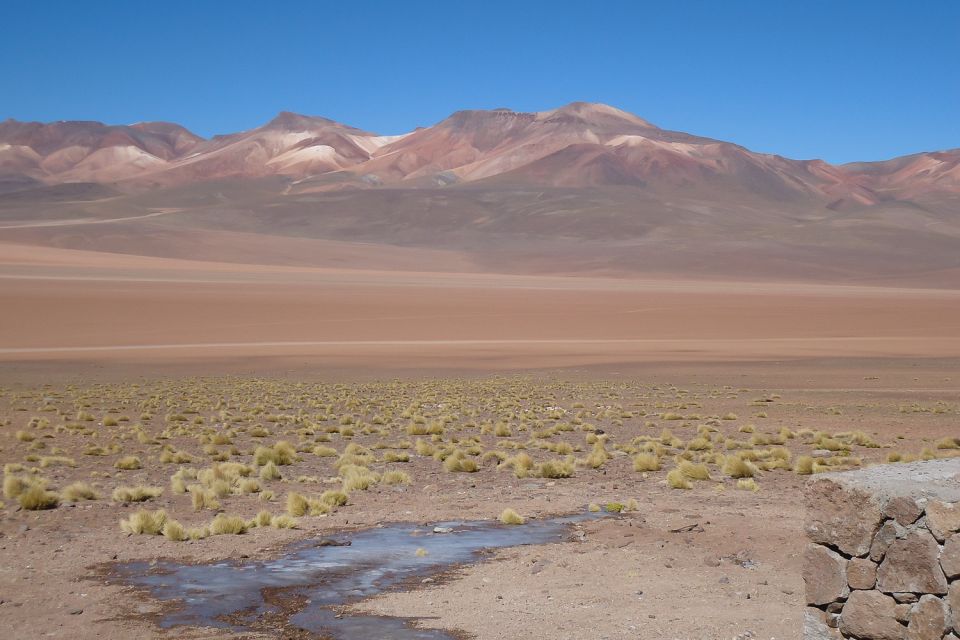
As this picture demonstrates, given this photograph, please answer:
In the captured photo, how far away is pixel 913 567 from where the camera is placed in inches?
205

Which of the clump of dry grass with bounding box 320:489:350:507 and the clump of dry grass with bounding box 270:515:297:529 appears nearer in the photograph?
the clump of dry grass with bounding box 270:515:297:529

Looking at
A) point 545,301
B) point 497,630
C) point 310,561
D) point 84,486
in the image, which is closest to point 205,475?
point 84,486

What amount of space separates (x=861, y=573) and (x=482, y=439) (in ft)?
46.3

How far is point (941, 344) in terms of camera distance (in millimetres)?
47469

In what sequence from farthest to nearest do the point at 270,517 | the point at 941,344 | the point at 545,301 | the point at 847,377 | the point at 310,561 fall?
1. the point at 545,301
2. the point at 941,344
3. the point at 847,377
4. the point at 270,517
5. the point at 310,561

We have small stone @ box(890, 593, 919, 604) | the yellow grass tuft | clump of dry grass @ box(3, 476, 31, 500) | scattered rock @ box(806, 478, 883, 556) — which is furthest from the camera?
the yellow grass tuft

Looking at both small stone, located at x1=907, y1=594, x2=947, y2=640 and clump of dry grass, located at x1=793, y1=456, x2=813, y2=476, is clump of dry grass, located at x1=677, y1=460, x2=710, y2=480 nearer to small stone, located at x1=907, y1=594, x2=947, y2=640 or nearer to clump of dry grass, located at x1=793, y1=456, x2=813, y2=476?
clump of dry grass, located at x1=793, y1=456, x2=813, y2=476

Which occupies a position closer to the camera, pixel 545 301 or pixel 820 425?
pixel 820 425

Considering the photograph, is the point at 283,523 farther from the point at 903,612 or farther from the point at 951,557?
the point at 951,557

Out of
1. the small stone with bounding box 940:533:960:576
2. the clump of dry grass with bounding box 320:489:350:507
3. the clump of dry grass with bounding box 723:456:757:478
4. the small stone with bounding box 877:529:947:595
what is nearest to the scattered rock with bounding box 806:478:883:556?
the small stone with bounding box 877:529:947:595

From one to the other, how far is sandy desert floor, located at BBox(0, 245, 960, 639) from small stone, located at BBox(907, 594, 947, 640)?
1.93 meters

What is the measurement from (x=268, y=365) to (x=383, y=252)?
99.8m

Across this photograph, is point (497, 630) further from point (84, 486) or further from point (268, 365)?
point (268, 365)

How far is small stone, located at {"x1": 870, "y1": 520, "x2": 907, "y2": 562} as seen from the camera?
17.3 ft
